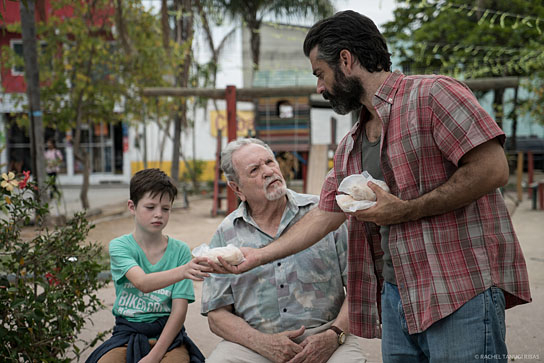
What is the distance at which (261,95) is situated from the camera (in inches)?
326

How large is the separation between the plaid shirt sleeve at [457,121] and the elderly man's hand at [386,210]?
220mm

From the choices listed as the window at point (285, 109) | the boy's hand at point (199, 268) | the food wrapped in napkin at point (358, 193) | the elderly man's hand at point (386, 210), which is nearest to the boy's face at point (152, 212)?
the boy's hand at point (199, 268)

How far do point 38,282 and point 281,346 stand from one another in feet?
4.31

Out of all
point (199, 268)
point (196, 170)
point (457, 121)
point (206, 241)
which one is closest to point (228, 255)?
point (199, 268)

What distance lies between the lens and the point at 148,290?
8.88 feet

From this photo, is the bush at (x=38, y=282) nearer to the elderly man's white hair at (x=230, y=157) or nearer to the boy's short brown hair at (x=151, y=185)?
the boy's short brown hair at (x=151, y=185)

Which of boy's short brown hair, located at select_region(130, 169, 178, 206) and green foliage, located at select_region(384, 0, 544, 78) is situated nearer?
boy's short brown hair, located at select_region(130, 169, 178, 206)

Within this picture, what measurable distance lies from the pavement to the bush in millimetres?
197

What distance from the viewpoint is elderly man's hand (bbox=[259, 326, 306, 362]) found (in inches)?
101

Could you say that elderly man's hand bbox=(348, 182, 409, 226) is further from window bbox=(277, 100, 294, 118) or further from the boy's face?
window bbox=(277, 100, 294, 118)

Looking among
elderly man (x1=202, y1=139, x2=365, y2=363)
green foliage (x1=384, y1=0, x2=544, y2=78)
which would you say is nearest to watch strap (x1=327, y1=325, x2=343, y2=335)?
elderly man (x1=202, y1=139, x2=365, y2=363)

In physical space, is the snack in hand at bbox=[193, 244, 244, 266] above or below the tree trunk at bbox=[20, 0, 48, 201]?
below

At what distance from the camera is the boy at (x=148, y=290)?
109 inches

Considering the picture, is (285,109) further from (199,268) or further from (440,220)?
(440,220)
